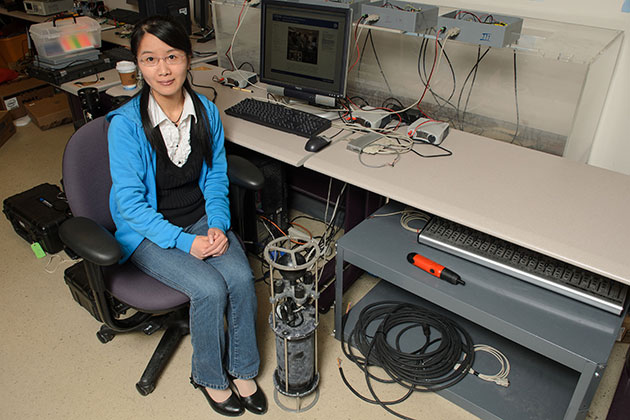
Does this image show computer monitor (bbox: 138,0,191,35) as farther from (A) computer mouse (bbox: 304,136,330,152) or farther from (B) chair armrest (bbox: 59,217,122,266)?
(B) chair armrest (bbox: 59,217,122,266)

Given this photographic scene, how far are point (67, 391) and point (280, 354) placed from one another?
78cm

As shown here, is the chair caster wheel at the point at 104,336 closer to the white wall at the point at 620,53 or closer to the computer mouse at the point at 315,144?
the computer mouse at the point at 315,144

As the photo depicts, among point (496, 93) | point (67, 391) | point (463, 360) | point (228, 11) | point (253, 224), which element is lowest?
point (67, 391)

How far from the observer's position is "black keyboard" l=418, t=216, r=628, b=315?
4.32 feet

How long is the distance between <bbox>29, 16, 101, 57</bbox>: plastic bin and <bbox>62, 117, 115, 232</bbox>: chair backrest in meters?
1.43

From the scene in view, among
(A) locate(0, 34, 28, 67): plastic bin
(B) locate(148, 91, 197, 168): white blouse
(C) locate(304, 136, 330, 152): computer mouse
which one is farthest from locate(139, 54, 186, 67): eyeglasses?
(A) locate(0, 34, 28, 67): plastic bin

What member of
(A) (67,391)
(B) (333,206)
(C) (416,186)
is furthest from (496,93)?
(A) (67,391)

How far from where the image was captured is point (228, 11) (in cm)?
245

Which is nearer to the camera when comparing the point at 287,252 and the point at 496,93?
the point at 287,252

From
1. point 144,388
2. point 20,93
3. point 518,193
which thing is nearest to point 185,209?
point 144,388

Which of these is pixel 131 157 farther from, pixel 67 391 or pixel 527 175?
pixel 527 175

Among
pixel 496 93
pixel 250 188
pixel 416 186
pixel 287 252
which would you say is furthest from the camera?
pixel 496 93

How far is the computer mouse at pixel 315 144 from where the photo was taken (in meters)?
1.65

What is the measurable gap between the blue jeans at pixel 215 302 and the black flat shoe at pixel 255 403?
7 cm
